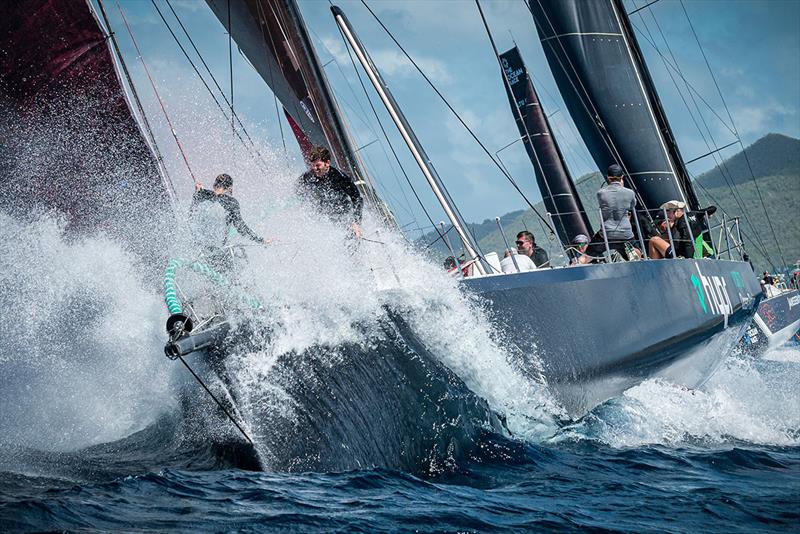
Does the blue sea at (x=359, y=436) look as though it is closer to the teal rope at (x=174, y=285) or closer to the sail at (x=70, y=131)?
the teal rope at (x=174, y=285)

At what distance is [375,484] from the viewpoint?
3.12 m

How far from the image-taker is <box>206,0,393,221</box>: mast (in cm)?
584

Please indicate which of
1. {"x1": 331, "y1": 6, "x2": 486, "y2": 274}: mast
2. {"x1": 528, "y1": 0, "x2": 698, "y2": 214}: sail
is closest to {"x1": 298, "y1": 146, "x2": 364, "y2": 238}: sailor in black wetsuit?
{"x1": 331, "y1": 6, "x2": 486, "y2": 274}: mast

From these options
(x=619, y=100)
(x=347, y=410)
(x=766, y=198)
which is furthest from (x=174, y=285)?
(x=766, y=198)

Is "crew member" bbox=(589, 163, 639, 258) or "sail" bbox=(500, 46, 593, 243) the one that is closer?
"crew member" bbox=(589, 163, 639, 258)

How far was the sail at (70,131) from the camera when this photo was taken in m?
7.06

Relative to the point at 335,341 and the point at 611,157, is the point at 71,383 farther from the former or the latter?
the point at 611,157

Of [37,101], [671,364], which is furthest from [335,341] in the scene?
[37,101]

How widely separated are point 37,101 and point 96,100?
2.39 ft

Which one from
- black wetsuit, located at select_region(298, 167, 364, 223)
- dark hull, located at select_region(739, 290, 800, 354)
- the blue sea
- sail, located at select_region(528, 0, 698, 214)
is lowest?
dark hull, located at select_region(739, 290, 800, 354)

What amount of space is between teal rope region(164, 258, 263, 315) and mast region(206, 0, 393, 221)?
64.1 inches

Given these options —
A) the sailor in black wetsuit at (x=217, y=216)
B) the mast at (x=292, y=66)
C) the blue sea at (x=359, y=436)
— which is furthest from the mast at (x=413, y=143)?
the sailor in black wetsuit at (x=217, y=216)

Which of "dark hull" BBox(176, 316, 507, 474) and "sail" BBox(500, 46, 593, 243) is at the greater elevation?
"sail" BBox(500, 46, 593, 243)

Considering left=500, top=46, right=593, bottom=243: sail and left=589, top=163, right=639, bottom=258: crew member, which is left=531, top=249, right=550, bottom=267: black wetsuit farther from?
left=500, top=46, right=593, bottom=243: sail
